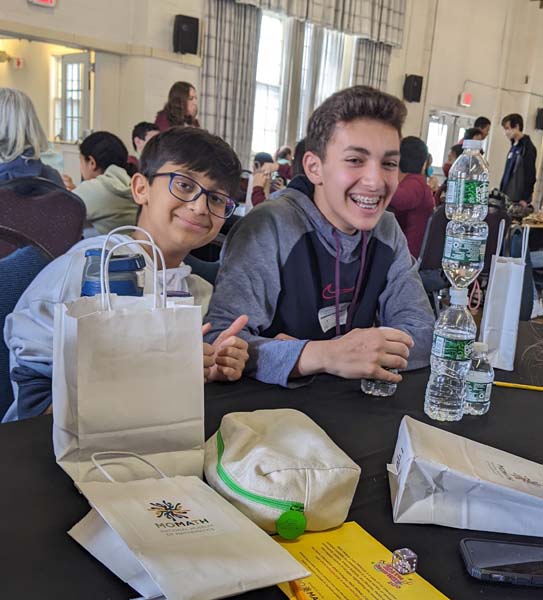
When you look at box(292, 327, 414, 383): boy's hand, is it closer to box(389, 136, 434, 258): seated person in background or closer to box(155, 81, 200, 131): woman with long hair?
box(389, 136, 434, 258): seated person in background

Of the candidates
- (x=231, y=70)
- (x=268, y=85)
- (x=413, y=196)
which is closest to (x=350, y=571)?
(x=413, y=196)

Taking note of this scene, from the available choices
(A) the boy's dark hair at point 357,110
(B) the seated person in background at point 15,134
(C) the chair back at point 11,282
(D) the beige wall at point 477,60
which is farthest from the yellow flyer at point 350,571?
(D) the beige wall at point 477,60

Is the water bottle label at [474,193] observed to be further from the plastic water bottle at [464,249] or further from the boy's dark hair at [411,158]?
the boy's dark hair at [411,158]

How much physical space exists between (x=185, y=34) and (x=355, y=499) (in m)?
6.19

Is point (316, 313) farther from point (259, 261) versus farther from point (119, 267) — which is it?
point (119, 267)

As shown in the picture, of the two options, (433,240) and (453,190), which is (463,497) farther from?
(433,240)

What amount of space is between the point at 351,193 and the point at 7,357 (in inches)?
32.9

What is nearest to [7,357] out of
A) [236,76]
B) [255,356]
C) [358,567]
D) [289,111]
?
[255,356]

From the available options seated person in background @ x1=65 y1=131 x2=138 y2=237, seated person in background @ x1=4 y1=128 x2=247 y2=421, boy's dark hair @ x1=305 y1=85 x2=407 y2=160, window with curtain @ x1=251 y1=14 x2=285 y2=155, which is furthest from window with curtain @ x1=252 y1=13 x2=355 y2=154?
seated person in background @ x1=4 y1=128 x2=247 y2=421

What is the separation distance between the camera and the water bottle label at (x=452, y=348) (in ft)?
3.53

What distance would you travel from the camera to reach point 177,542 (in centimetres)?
60

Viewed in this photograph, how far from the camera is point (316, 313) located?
1.52m

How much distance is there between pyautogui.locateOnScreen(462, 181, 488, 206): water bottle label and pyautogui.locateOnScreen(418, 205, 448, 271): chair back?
2464 millimetres

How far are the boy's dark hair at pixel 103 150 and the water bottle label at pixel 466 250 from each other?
2.78 meters
